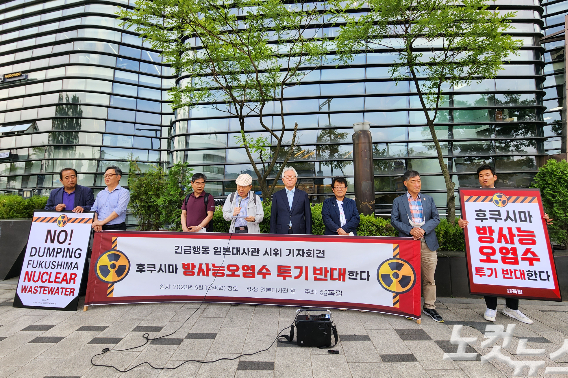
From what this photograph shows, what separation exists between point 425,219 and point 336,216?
4.75 feet

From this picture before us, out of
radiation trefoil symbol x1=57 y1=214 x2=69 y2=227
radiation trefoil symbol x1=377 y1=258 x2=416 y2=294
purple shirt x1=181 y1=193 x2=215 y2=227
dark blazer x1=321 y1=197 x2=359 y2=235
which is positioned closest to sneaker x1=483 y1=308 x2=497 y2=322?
radiation trefoil symbol x1=377 y1=258 x2=416 y2=294

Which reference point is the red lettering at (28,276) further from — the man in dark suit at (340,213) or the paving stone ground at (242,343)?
the man in dark suit at (340,213)

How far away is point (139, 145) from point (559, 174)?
2065cm

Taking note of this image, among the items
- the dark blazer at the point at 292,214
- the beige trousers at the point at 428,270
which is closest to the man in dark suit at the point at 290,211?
the dark blazer at the point at 292,214

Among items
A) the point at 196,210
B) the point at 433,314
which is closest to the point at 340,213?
the point at 433,314

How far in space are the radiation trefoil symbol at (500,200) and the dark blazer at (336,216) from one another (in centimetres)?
214

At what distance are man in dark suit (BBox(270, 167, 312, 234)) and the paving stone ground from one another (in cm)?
139

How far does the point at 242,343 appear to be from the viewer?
320cm

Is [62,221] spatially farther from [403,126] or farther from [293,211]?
[403,126]

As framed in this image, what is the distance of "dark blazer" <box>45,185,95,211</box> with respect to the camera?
525 cm

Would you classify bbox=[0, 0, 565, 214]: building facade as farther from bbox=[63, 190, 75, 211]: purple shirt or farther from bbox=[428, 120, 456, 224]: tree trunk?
bbox=[63, 190, 75, 211]: purple shirt

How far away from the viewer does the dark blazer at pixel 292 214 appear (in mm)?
4758

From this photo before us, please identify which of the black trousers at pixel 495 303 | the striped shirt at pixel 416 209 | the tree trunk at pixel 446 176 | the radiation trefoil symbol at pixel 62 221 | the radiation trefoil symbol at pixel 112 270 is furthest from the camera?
the tree trunk at pixel 446 176

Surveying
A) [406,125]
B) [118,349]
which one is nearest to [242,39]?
[118,349]
